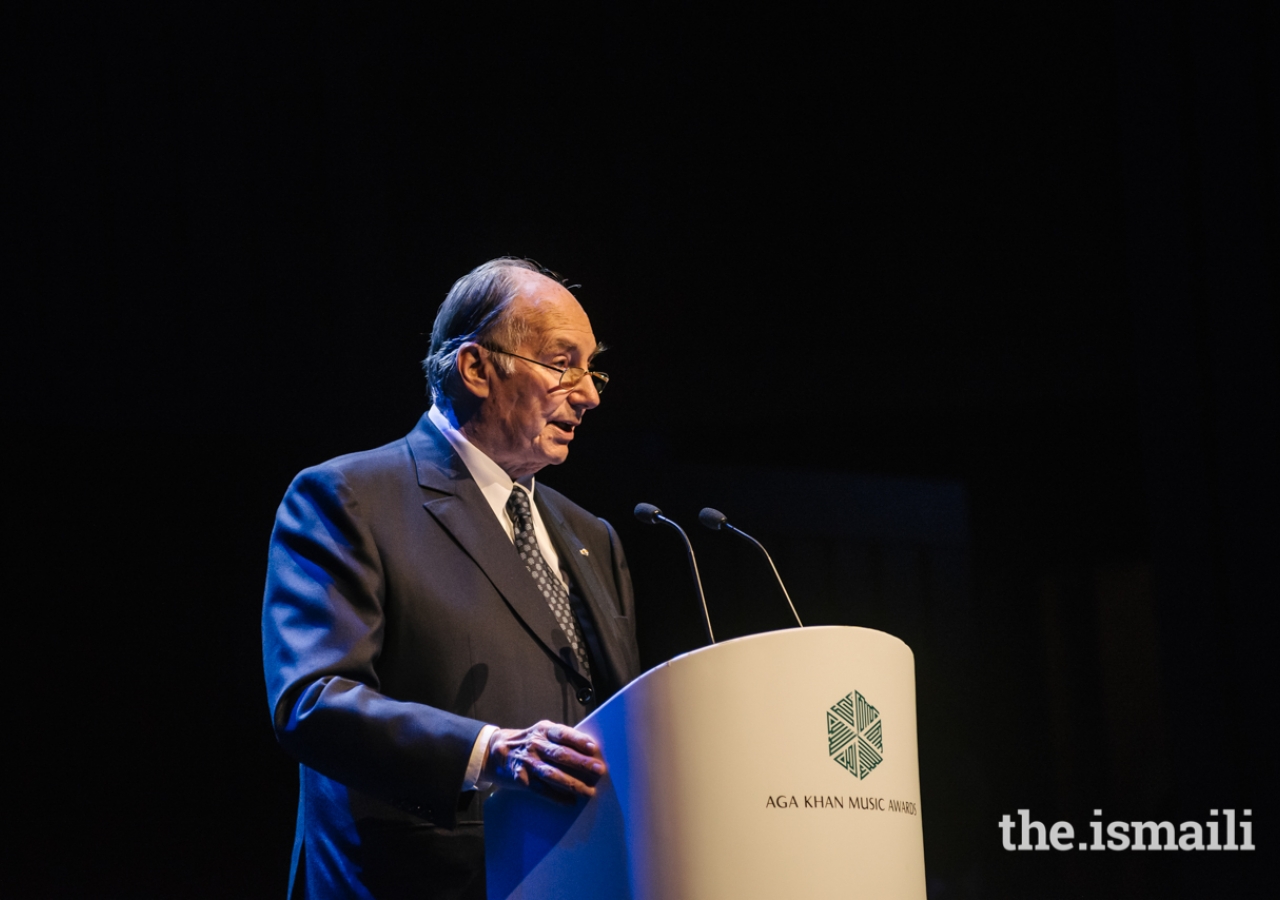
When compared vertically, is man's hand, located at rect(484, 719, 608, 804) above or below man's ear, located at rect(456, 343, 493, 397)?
below

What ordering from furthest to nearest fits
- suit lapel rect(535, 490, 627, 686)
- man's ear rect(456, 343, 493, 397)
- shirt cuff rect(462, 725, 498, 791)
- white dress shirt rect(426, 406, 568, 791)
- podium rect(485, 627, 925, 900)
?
man's ear rect(456, 343, 493, 397), white dress shirt rect(426, 406, 568, 791), suit lapel rect(535, 490, 627, 686), shirt cuff rect(462, 725, 498, 791), podium rect(485, 627, 925, 900)

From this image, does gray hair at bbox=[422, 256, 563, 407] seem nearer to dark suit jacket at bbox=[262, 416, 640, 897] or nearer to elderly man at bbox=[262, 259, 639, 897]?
elderly man at bbox=[262, 259, 639, 897]

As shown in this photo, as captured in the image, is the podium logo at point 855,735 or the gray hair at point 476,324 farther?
the gray hair at point 476,324

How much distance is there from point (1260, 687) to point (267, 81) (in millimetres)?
3853

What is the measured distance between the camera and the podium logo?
1.58 meters

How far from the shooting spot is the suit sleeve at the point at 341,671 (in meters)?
1.66

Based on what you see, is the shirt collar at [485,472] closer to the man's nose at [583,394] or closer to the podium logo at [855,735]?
the man's nose at [583,394]

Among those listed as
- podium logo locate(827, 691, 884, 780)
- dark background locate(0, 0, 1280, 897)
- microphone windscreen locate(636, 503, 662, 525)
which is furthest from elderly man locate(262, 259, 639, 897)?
dark background locate(0, 0, 1280, 897)

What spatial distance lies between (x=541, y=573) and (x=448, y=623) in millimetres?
277

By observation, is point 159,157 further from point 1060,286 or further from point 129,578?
point 1060,286

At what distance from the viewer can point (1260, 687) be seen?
3.60m

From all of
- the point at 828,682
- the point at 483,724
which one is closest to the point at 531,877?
the point at 483,724

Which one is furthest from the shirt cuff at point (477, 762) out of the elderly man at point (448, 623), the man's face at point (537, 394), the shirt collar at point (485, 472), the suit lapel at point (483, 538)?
the man's face at point (537, 394)

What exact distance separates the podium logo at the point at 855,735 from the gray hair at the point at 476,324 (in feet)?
3.44
